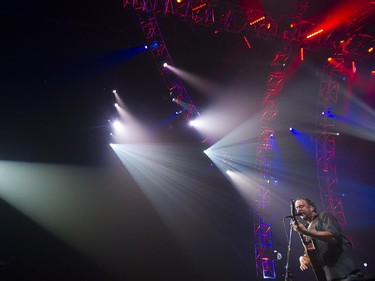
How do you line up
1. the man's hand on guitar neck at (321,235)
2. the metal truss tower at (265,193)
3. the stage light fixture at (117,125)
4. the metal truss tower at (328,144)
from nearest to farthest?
the man's hand on guitar neck at (321,235) < the metal truss tower at (328,144) < the metal truss tower at (265,193) < the stage light fixture at (117,125)

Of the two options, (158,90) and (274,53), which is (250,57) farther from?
(158,90)

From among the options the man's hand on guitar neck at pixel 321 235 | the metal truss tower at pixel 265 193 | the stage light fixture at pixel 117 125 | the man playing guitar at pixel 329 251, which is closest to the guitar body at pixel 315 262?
the man playing guitar at pixel 329 251

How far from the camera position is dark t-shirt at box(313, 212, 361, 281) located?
289 centimetres

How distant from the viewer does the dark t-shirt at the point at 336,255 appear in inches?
114

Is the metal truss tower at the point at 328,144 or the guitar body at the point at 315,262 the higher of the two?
the metal truss tower at the point at 328,144

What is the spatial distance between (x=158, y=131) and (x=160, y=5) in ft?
17.8

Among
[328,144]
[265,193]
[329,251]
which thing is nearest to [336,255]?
[329,251]

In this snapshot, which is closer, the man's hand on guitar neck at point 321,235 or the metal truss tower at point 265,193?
the man's hand on guitar neck at point 321,235

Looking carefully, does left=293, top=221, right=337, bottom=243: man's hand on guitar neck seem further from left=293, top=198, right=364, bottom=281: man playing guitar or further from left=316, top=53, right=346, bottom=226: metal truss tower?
left=316, top=53, right=346, bottom=226: metal truss tower

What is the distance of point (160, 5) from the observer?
22.0ft

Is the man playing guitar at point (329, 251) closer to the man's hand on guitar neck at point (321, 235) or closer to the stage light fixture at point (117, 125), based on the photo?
the man's hand on guitar neck at point (321, 235)

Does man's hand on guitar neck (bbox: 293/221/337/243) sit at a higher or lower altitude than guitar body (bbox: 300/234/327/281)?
higher

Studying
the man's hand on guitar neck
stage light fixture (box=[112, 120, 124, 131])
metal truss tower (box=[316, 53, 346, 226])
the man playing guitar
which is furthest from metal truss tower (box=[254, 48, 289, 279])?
the man's hand on guitar neck

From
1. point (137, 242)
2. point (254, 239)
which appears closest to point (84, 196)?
point (137, 242)
